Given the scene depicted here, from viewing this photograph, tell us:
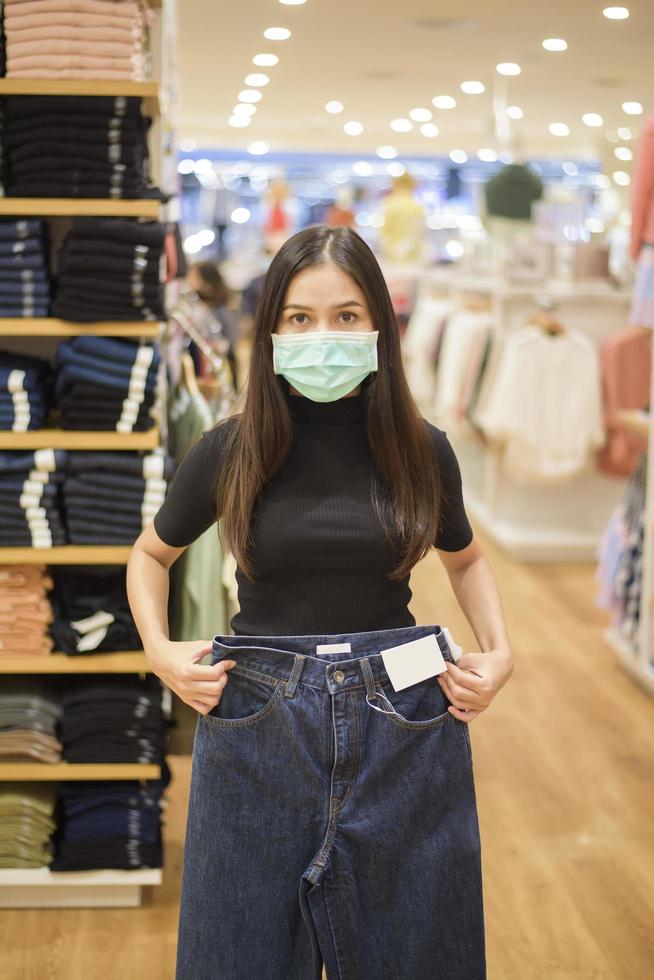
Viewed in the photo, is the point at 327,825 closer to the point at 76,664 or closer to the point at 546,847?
the point at 76,664

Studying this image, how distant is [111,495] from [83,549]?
5.6 inches

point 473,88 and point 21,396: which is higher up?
point 21,396

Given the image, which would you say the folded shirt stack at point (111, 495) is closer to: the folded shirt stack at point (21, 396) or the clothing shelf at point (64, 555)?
the clothing shelf at point (64, 555)

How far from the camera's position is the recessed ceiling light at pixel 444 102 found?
38.4ft

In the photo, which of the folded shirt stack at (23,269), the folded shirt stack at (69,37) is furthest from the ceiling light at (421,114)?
the folded shirt stack at (23,269)

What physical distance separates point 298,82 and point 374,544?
32.6ft

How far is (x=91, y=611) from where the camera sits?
274 centimetres

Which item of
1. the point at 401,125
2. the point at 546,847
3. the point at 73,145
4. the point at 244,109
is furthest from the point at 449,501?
the point at 401,125

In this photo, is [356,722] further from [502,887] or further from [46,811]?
[502,887]

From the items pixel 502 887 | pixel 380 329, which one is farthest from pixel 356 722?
pixel 502 887

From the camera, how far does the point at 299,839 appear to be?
1.58 meters

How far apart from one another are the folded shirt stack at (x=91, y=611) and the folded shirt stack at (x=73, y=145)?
90 centimetres

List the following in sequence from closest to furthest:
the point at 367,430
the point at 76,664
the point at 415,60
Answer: the point at 367,430 → the point at 76,664 → the point at 415,60

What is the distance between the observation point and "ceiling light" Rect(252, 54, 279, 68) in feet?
29.6
